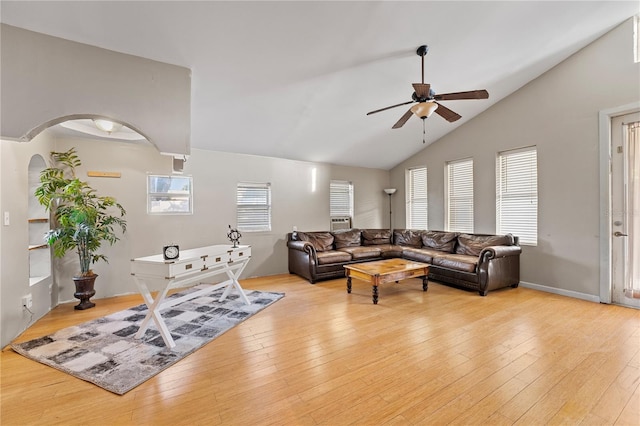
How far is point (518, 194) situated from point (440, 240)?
1.56 meters

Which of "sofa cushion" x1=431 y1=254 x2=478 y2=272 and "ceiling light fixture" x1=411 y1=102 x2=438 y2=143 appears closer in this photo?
"ceiling light fixture" x1=411 y1=102 x2=438 y2=143

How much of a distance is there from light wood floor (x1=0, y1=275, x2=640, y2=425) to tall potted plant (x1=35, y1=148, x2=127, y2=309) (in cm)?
61

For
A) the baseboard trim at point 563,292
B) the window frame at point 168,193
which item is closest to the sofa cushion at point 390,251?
the baseboard trim at point 563,292

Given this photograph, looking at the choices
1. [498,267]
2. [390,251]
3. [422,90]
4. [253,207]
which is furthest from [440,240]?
[253,207]

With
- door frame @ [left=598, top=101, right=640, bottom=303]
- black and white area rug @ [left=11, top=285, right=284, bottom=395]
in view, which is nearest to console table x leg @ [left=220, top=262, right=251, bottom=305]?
black and white area rug @ [left=11, top=285, right=284, bottom=395]

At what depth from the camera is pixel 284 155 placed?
5602 mm

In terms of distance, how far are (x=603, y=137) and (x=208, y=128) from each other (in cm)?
572

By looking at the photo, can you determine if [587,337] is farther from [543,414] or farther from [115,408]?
[115,408]

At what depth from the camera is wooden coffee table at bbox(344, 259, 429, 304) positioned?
375 centimetres

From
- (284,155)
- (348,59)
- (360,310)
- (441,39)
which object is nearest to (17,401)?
(360,310)

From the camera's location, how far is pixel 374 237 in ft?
20.8

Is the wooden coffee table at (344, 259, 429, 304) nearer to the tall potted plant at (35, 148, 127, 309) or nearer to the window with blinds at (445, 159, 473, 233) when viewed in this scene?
the window with blinds at (445, 159, 473, 233)

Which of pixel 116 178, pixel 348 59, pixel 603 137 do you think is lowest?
pixel 116 178

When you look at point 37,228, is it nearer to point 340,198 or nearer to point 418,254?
point 340,198
